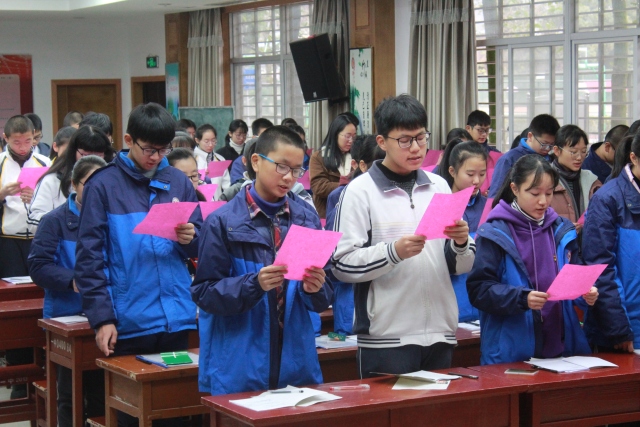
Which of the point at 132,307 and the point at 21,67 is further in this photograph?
the point at 21,67

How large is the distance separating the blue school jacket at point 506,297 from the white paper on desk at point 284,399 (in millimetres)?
706

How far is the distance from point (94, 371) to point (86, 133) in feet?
3.73

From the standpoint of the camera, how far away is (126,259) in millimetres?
3188

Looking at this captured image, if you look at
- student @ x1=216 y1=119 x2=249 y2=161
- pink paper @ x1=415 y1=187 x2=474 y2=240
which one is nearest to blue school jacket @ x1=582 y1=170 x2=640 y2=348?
pink paper @ x1=415 y1=187 x2=474 y2=240

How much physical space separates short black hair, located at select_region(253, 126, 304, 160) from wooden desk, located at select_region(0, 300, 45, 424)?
2.02 meters

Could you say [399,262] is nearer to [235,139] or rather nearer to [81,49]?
[235,139]

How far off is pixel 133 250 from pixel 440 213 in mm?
1152

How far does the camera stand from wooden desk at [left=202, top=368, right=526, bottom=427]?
2.46 m

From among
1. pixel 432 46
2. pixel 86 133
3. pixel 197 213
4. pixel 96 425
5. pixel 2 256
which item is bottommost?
pixel 96 425

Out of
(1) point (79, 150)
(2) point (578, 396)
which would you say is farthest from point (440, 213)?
(1) point (79, 150)

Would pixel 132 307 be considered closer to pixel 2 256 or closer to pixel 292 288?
pixel 292 288

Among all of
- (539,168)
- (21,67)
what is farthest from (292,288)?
(21,67)

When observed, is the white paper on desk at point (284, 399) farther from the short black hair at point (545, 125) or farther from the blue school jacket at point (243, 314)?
the short black hair at point (545, 125)

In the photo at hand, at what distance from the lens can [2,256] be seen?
18.5 ft
